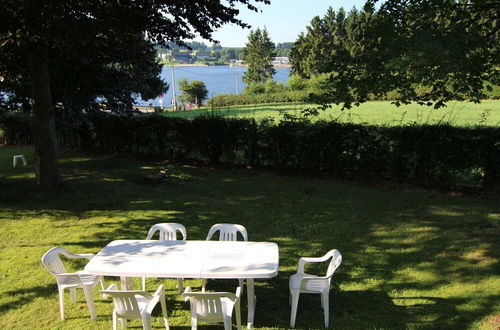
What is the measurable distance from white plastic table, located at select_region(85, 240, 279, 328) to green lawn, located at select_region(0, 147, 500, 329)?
783 mm

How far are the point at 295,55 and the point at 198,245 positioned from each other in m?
92.5

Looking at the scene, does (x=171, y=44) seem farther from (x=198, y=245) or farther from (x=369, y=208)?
(x=198, y=245)

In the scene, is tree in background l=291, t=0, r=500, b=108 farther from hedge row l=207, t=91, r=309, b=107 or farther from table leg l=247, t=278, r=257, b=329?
hedge row l=207, t=91, r=309, b=107

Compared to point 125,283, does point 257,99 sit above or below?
above

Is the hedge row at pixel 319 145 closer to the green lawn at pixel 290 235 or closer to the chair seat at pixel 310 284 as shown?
the green lawn at pixel 290 235

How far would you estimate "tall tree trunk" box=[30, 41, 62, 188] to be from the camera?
9.92m

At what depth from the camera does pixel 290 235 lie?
25.5 ft

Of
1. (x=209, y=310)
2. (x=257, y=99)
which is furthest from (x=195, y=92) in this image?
(x=209, y=310)

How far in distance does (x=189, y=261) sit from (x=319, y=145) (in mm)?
7912

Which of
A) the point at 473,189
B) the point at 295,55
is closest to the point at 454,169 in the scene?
the point at 473,189

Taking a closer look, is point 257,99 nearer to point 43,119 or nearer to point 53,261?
point 43,119

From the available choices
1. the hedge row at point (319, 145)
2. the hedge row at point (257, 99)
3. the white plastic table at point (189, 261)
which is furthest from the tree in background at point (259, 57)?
the white plastic table at point (189, 261)

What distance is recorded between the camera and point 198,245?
5363 mm

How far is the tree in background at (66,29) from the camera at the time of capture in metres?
8.80
